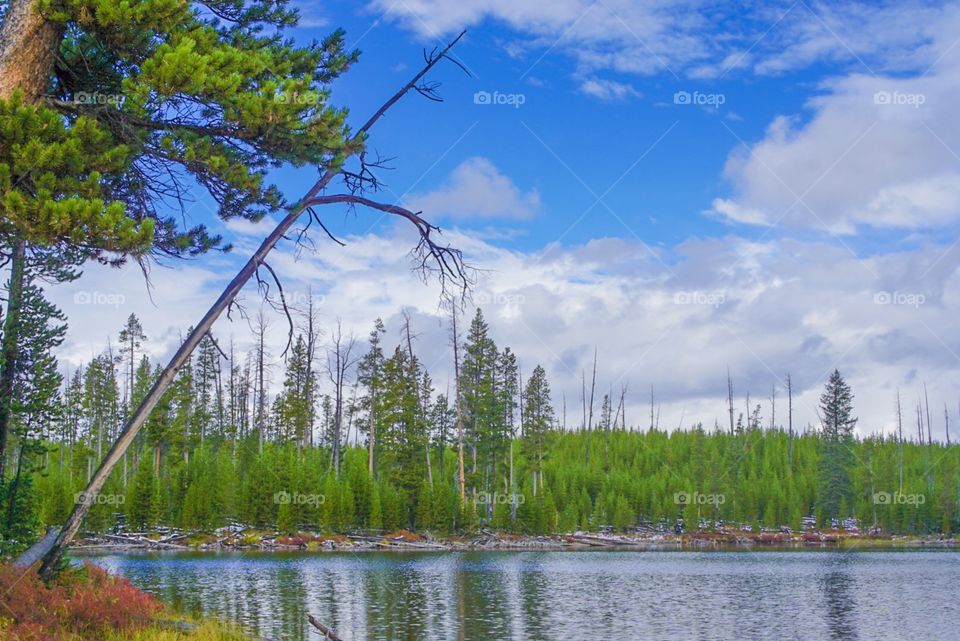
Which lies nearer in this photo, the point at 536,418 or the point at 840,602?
the point at 840,602

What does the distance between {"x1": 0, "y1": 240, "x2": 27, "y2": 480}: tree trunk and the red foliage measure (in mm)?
11689

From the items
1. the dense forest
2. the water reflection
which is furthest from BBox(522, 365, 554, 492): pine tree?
the water reflection

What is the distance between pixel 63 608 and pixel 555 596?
69.0ft

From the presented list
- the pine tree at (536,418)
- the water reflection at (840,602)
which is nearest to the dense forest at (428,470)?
the pine tree at (536,418)

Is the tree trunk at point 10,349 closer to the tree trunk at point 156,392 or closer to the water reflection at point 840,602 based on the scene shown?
the tree trunk at point 156,392

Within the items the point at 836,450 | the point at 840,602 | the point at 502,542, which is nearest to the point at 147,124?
the point at 840,602

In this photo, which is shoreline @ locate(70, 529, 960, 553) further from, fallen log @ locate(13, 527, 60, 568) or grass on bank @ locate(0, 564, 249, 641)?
grass on bank @ locate(0, 564, 249, 641)

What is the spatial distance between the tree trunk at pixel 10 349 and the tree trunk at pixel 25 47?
13962 mm

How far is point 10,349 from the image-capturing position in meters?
27.0

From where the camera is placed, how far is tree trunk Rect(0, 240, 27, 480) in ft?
Result: 84.9

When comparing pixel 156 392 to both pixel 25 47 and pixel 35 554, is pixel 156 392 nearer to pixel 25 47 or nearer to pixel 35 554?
pixel 35 554

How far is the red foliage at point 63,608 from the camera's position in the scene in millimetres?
12328

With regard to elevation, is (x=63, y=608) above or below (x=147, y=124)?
below

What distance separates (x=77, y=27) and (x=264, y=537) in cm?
5092
